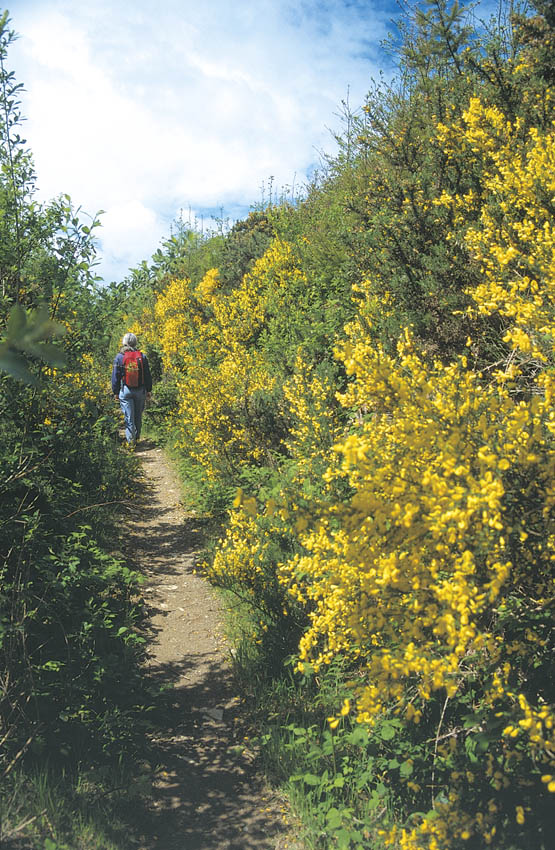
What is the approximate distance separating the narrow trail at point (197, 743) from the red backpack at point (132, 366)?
10.4 feet

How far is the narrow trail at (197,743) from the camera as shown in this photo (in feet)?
8.94

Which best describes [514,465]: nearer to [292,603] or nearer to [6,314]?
[292,603]

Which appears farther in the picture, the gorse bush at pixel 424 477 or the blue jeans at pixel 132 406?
the blue jeans at pixel 132 406

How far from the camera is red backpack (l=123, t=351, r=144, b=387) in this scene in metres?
8.20

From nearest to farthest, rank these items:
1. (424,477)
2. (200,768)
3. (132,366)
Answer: (424,477) < (200,768) < (132,366)

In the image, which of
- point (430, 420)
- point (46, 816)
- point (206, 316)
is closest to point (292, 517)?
point (430, 420)

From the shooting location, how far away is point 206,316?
13.4 m

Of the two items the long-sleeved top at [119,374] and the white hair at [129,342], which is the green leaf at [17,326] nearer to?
the long-sleeved top at [119,374]

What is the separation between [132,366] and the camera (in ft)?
26.9

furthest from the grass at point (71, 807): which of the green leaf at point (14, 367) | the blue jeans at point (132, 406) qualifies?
the blue jeans at point (132, 406)

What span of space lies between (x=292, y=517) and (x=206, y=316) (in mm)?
11484

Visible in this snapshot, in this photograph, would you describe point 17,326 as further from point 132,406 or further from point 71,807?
point 132,406

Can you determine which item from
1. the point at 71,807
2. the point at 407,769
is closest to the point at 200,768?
the point at 71,807

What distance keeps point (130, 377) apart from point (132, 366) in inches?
6.1
